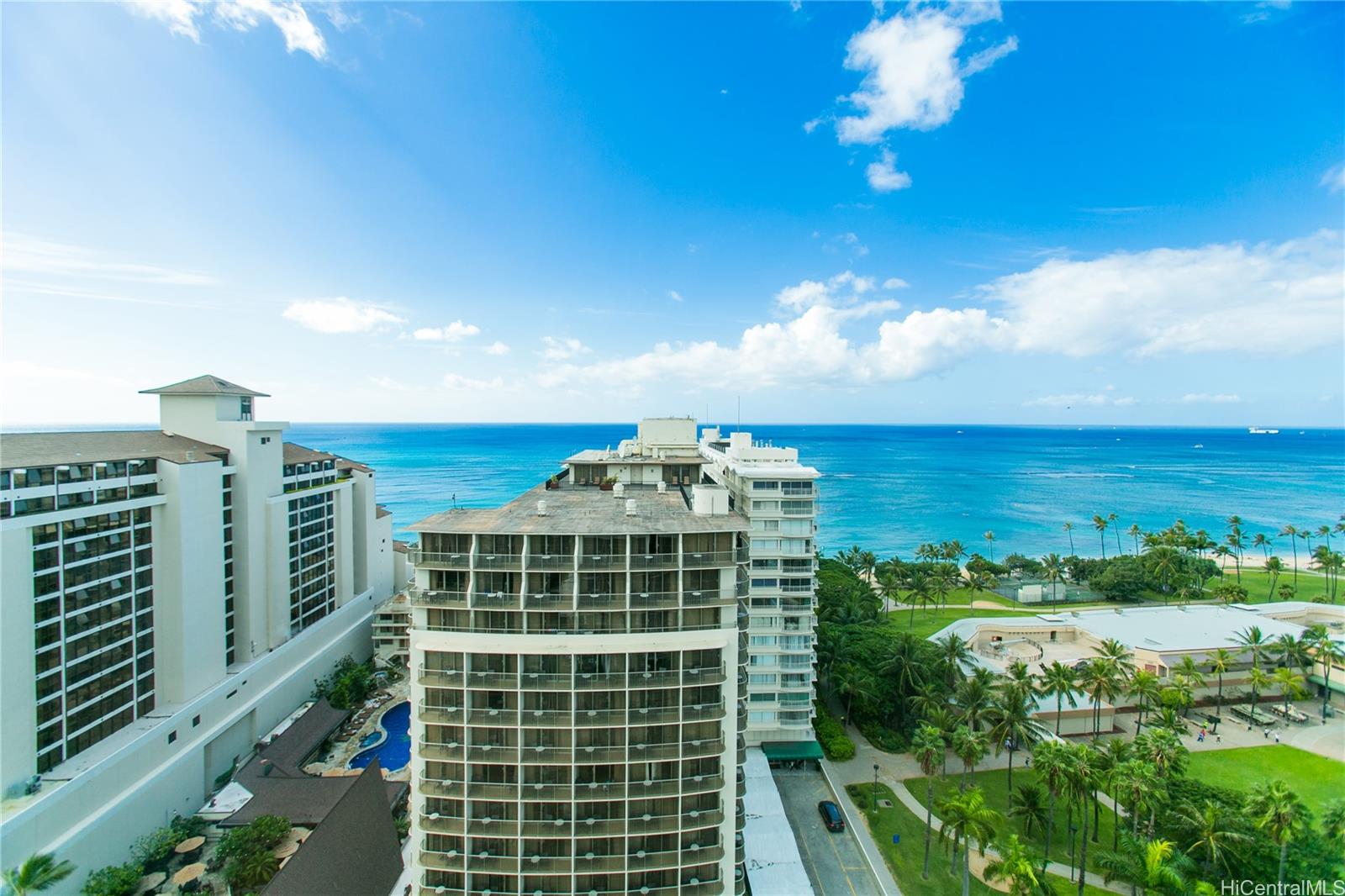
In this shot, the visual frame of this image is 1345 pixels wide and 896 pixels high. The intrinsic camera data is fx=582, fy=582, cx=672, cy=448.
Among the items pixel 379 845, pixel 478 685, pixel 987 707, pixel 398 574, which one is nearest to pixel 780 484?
pixel 987 707

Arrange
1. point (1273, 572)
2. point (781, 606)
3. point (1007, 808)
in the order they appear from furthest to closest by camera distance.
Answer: point (1273, 572)
point (781, 606)
point (1007, 808)

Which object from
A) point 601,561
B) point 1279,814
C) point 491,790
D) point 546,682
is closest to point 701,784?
point 546,682

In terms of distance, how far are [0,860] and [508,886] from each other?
23.0m

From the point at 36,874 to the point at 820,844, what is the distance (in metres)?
38.4

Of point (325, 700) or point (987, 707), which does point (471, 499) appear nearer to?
point (325, 700)

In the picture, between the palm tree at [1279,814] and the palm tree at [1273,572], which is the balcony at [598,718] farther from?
the palm tree at [1273,572]

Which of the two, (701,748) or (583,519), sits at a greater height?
(583,519)

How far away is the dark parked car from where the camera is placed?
3462 cm

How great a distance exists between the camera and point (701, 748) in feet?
85.3

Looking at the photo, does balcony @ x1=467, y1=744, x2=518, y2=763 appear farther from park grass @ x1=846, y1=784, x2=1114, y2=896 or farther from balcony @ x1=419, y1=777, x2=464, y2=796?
park grass @ x1=846, y1=784, x2=1114, y2=896

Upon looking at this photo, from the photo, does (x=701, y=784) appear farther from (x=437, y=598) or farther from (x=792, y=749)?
(x=792, y=749)

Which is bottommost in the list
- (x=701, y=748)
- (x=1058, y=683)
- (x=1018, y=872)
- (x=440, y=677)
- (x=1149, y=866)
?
(x=1149, y=866)

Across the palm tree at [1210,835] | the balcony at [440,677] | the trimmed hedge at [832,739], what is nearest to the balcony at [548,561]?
the balcony at [440,677]

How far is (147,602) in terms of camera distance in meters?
36.8
